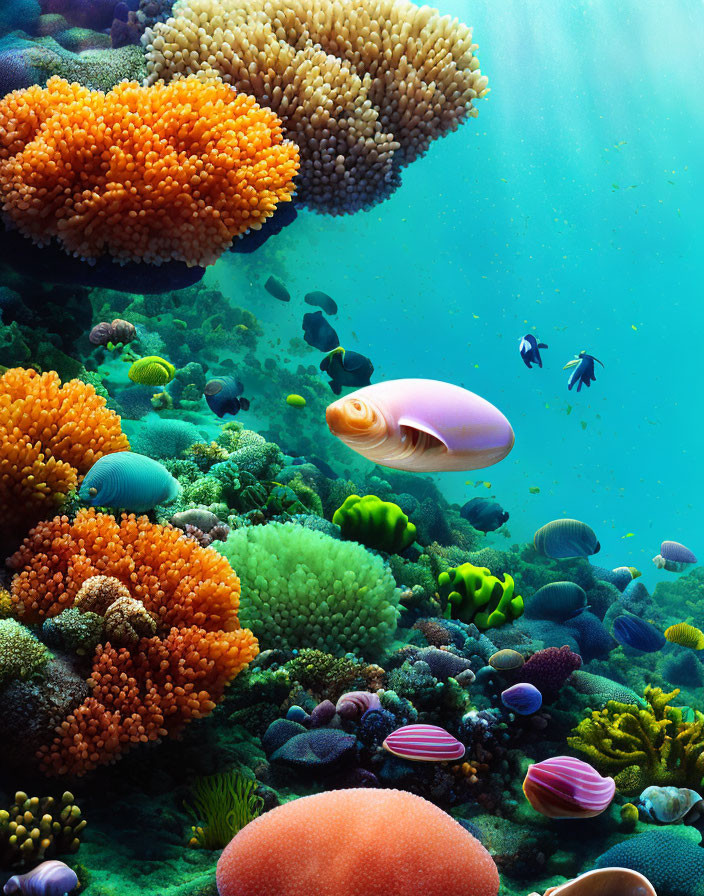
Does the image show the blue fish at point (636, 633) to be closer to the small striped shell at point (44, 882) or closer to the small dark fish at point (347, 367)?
the small dark fish at point (347, 367)

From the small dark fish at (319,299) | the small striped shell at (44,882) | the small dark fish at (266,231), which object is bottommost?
the small striped shell at (44,882)

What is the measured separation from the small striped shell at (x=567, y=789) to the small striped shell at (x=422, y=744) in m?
0.42

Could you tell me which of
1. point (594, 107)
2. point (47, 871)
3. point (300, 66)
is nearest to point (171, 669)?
point (47, 871)

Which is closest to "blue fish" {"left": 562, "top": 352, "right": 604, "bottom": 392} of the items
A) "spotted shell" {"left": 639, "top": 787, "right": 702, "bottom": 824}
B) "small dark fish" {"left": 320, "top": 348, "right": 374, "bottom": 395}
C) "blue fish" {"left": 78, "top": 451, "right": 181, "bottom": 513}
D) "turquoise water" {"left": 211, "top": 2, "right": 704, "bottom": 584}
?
"small dark fish" {"left": 320, "top": 348, "right": 374, "bottom": 395}

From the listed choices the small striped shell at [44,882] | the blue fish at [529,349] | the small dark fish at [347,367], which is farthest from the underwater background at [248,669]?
the blue fish at [529,349]

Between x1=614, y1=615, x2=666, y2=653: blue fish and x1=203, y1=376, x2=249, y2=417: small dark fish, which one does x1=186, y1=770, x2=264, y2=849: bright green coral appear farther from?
x1=614, y1=615, x2=666, y2=653: blue fish

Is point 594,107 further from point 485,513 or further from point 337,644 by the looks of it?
point 337,644

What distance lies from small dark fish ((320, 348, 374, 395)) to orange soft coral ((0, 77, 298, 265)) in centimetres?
282

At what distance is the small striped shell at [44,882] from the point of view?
180 centimetres

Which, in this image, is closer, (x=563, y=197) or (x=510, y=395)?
(x=563, y=197)

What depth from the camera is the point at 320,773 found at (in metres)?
3.00

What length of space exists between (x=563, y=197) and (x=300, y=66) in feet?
231

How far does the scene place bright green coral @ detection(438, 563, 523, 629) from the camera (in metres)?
5.05

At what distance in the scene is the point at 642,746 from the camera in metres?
3.47
